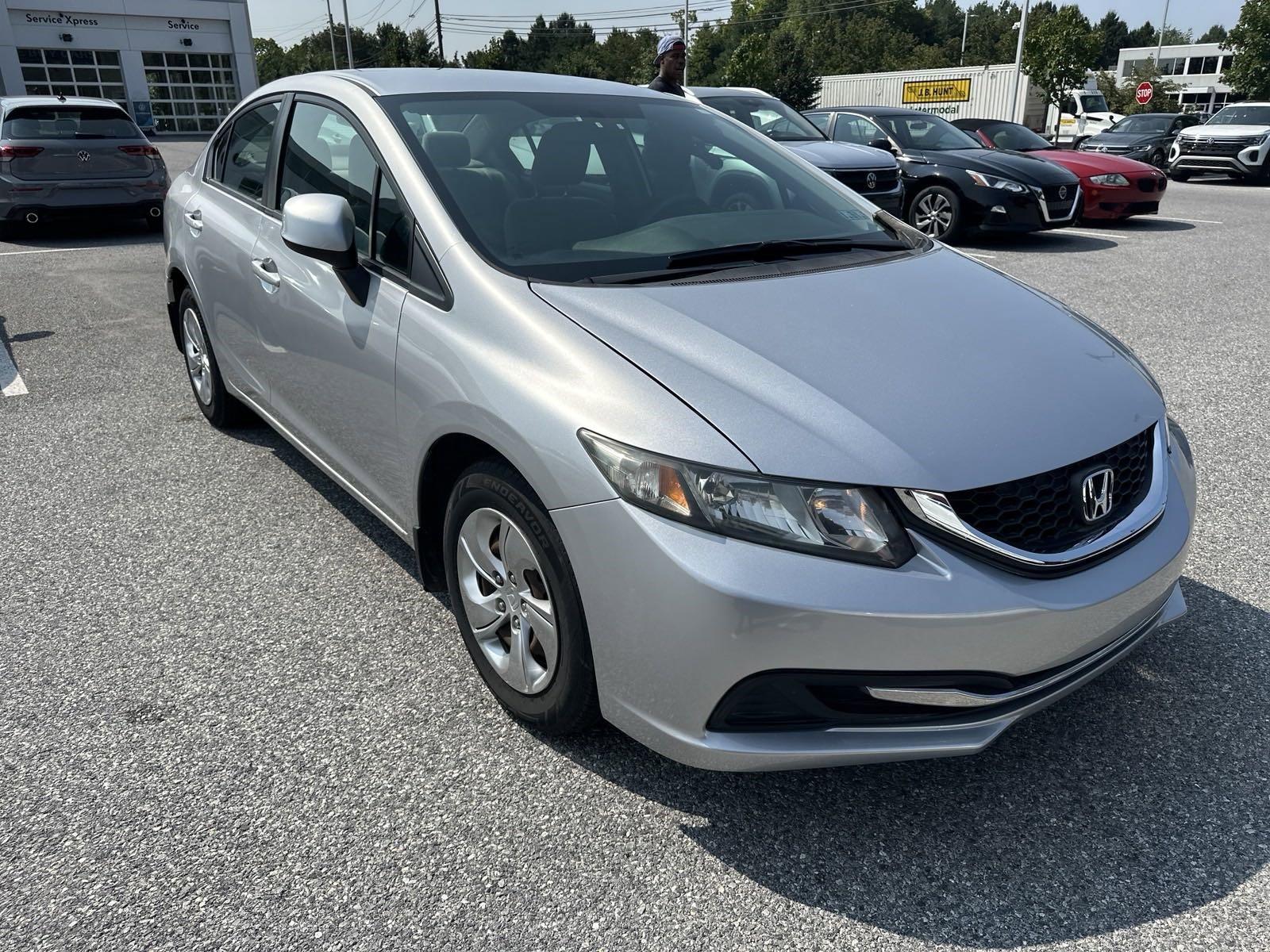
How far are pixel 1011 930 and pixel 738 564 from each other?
931mm

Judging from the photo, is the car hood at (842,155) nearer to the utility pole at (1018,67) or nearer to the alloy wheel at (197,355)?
the alloy wheel at (197,355)

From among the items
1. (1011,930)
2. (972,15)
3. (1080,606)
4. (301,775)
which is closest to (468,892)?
(301,775)

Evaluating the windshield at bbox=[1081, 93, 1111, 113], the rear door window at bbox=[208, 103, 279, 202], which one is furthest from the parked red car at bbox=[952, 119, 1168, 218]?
the windshield at bbox=[1081, 93, 1111, 113]

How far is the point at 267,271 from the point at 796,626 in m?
2.49

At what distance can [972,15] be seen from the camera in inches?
4953

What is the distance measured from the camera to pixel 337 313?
3.03 meters

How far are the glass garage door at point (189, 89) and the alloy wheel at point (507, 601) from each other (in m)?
46.4

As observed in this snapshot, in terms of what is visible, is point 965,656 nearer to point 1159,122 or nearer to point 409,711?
point 409,711

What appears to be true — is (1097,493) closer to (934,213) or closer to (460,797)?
(460,797)

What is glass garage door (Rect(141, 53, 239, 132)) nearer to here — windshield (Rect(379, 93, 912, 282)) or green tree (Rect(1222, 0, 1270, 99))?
green tree (Rect(1222, 0, 1270, 99))

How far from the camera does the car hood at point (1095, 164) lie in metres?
11.9

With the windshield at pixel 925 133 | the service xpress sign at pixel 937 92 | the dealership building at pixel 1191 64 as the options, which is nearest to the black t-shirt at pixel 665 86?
the windshield at pixel 925 133

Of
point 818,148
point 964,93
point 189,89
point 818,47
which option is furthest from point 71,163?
point 818,47

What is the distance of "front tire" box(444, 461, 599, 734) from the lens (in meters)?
2.26
